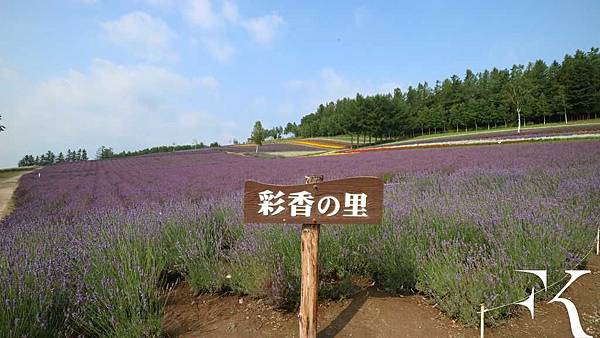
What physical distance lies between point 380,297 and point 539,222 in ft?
5.17

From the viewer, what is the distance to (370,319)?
2518 mm

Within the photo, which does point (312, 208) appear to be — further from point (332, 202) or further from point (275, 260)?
point (275, 260)

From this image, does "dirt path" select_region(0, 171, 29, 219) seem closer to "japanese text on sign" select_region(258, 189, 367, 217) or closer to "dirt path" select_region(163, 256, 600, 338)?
"dirt path" select_region(163, 256, 600, 338)

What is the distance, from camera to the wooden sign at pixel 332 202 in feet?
6.79

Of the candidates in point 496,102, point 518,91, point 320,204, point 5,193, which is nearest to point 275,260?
point 320,204

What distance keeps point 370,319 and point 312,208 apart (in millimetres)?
1110

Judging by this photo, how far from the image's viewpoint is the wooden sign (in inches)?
81.5

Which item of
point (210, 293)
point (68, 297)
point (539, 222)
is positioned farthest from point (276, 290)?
point (539, 222)

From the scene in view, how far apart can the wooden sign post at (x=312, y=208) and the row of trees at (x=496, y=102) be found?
129 feet

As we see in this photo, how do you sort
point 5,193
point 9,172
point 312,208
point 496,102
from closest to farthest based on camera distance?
point 312,208
point 5,193
point 9,172
point 496,102

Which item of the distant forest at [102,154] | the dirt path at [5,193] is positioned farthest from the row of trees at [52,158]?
the dirt path at [5,193]

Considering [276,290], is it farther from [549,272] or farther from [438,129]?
[438,129]

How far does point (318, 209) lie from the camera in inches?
82.2

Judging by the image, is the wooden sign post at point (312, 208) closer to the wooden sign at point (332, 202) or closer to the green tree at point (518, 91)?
the wooden sign at point (332, 202)
